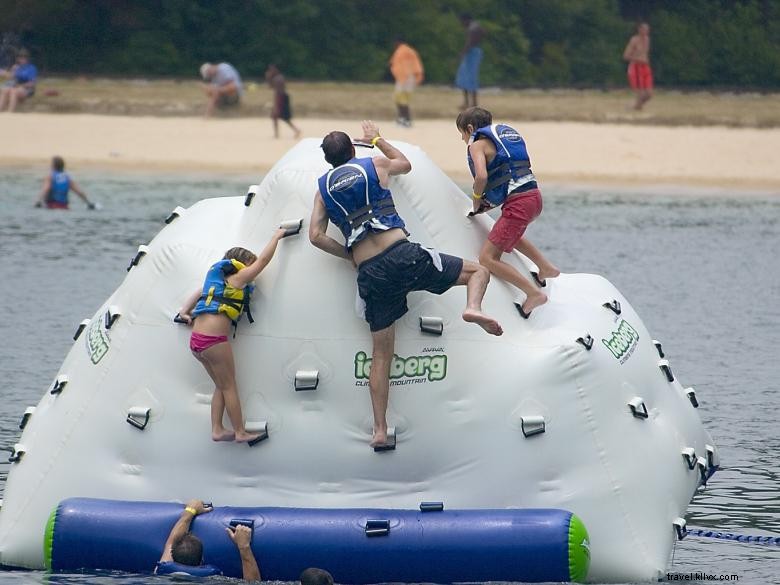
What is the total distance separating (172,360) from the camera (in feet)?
34.4

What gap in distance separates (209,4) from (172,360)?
1406 inches

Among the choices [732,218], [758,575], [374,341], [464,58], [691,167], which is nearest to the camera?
[374,341]

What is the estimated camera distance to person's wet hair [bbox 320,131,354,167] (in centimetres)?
1011

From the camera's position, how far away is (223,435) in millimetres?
10219

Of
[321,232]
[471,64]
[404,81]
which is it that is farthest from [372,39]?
[321,232]

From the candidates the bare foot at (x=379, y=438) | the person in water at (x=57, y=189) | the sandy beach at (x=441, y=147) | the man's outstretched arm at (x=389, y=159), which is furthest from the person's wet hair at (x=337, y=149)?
the sandy beach at (x=441, y=147)

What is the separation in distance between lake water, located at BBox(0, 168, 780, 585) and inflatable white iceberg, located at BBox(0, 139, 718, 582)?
2.59ft

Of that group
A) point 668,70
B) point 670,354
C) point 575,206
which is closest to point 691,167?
point 575,206

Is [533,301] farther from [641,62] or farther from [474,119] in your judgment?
[641,62]

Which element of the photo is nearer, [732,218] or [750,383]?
[750,383]

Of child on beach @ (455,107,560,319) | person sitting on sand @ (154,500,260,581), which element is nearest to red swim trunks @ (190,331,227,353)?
person sitting on sand @ (154,500,260,581)

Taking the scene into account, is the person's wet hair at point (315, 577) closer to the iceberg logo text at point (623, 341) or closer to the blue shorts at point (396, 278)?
the blue shorts at point (396, 278)

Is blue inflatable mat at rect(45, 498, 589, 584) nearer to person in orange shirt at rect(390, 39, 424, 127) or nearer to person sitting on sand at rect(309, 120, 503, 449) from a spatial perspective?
person sitting on sand at rect(309, 120, 503, 449)

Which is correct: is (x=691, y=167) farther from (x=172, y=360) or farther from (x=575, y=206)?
(x=172, y=360)
